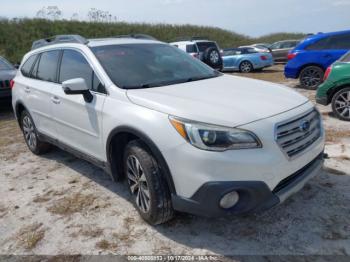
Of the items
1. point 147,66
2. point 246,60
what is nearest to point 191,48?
point 246,60

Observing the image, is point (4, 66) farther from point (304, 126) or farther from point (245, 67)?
point (245, 67)

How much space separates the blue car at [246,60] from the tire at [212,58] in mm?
2571

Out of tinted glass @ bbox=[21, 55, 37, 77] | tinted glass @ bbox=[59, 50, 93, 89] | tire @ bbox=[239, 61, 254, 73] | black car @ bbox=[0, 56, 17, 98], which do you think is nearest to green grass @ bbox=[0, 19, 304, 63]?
black car @ bbox=[0, 56, 17, 98]

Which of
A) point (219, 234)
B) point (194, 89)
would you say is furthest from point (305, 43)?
point (219, 234)

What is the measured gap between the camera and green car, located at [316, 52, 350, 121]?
6.02 metres

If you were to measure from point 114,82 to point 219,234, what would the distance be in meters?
1.77

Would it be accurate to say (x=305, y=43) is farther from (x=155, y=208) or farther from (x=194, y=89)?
(x=155, y=208)

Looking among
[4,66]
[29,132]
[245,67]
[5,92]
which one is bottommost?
[245,67]

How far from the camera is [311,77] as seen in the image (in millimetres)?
9867

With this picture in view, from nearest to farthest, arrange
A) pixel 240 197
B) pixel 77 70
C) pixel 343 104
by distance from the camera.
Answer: pixel 240 197 < pixel 77 70 < pixel 343 104

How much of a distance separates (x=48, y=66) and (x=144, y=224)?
2685mm

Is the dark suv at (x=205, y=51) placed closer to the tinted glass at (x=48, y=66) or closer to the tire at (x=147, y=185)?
the tinted glass at (x=48, y=66)

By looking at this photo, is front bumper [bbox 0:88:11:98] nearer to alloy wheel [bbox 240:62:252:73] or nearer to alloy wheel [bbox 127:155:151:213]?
alloy wheel [bbox 127:155:151:213]

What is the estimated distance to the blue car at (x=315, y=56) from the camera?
930 centimetres
